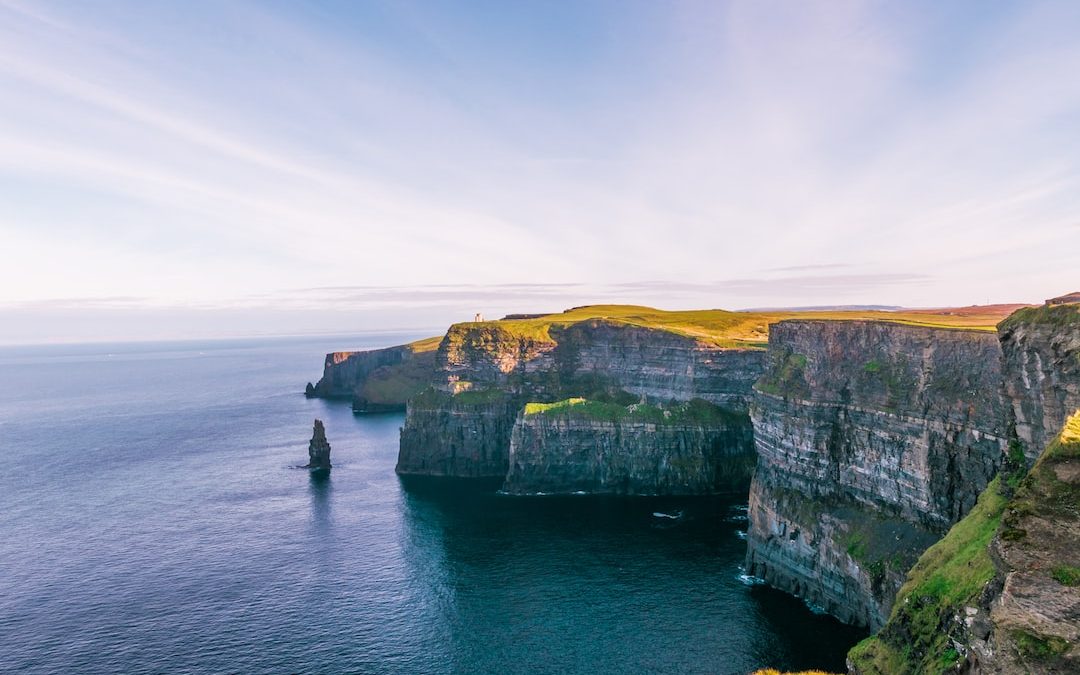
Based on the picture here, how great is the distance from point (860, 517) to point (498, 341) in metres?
99.4

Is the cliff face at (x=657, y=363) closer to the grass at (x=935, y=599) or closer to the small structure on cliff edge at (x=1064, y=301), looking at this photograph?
the small structure on cliff edge at (x=1064, y=301)

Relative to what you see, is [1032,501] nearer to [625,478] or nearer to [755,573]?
[755,573]

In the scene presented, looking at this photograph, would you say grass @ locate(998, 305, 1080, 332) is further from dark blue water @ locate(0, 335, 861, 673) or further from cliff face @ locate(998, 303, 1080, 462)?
dark blue water @ locate(0, 335, 861, 673)

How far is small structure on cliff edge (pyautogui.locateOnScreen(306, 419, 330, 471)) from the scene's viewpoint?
143 meters

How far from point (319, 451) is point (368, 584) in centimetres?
6752

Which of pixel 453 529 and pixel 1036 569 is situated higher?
pixel 1036 569

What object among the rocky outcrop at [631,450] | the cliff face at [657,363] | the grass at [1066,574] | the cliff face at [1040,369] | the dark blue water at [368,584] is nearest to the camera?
the grass at [1066,574]

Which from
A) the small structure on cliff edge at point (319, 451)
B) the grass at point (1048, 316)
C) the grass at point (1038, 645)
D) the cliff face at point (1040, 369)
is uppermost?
the grass at point (1048, 316)

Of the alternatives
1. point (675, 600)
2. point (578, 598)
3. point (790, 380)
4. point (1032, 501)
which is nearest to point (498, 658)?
point (578, 598)

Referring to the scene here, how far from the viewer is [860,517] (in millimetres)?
66625

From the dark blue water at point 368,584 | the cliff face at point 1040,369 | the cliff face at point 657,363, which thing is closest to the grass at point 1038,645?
the cliff face at point 1040,369

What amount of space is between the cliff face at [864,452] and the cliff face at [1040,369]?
1656 centimetres

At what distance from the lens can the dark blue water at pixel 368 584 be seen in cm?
6372

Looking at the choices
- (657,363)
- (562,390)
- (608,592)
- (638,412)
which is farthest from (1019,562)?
(562,390)
